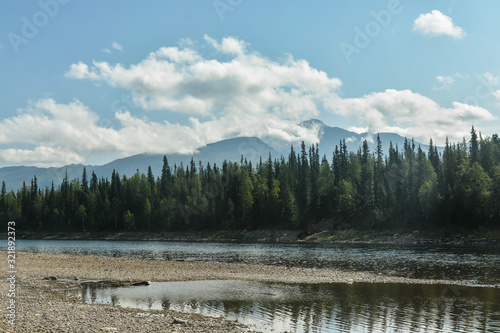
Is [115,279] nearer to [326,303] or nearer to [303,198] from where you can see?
[326,303]

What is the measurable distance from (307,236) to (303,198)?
1870 cm

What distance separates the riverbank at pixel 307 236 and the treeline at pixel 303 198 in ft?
15.0

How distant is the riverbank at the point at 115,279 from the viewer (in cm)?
1927

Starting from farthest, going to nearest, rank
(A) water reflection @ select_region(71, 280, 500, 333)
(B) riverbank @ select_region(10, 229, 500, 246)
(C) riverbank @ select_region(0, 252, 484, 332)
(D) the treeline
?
(D) the treeline, (B) riverbank @ select_region(10, 229, 500, 246), (A) water reflection @ select_region(71, 280, 500, 333), (C) riverbank @ select_region(0, 252, 484, 332)

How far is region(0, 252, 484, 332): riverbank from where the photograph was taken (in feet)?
63.2

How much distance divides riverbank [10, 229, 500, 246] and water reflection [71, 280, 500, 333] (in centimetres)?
6115

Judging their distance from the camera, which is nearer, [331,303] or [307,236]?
[331,303]

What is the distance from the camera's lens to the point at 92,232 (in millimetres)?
160000

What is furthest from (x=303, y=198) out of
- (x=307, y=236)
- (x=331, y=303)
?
(x=331, y=303)

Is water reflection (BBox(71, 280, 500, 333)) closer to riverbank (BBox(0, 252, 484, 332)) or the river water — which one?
the river water

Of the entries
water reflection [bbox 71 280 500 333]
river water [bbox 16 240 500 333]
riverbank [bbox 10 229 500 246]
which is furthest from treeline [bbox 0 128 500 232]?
water reflection [bbox 71 280 500 333]

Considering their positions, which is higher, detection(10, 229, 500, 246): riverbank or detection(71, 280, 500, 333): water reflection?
detection(71, 280, 500, 333): water reflection

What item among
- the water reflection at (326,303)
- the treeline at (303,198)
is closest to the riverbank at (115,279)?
the water reflection at (326,303)

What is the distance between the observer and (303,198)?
130375 mm
